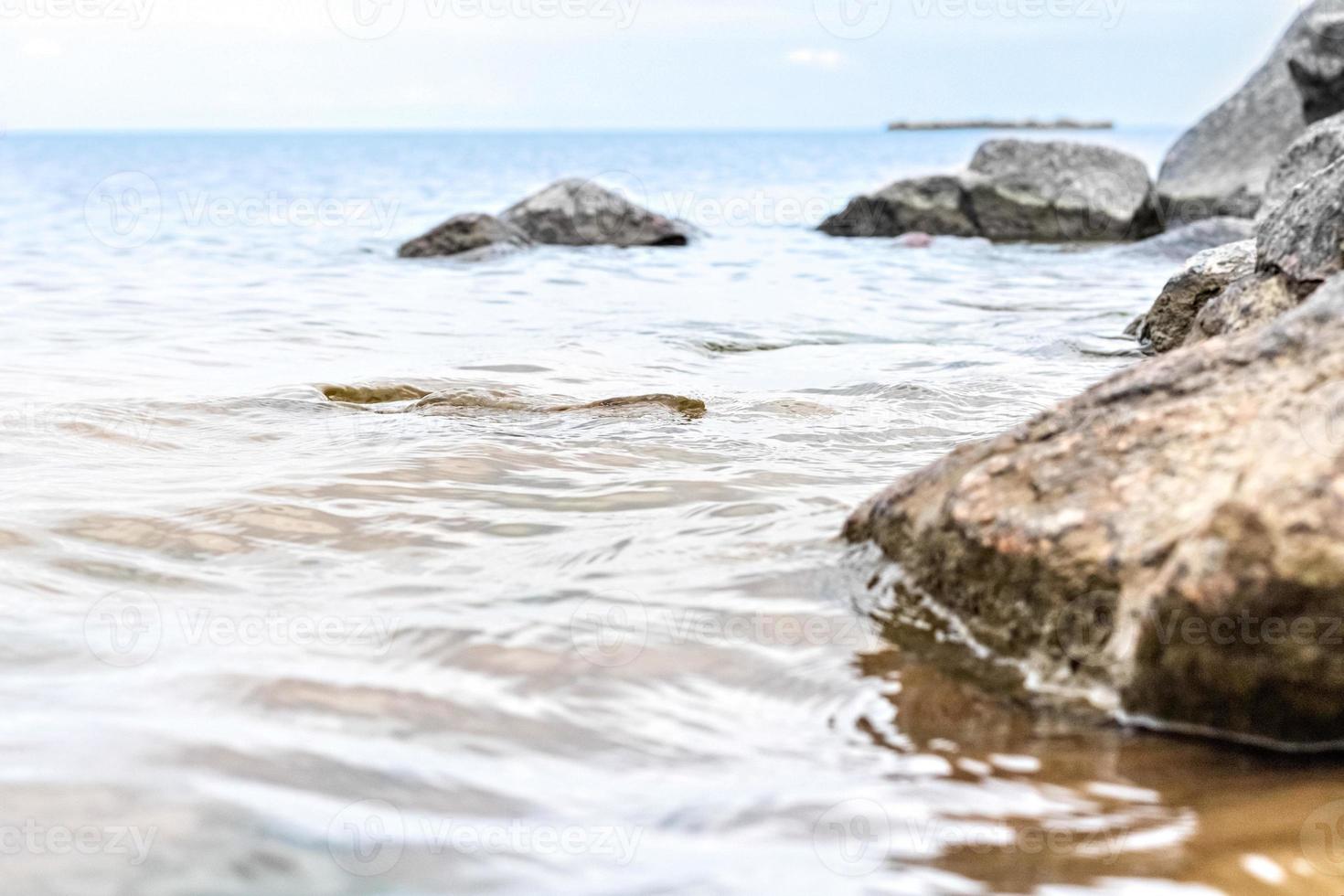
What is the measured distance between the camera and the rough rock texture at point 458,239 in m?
13.4

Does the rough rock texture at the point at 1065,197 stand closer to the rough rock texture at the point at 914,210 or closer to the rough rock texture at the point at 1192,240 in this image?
the rough rock texture at the point at 914,210

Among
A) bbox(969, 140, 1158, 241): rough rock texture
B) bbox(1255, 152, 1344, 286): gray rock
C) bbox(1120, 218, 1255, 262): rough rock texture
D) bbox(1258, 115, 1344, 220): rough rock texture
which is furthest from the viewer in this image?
bbox(969, 140, 1158, 241): rough rock texture

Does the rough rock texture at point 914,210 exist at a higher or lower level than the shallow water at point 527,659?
higher

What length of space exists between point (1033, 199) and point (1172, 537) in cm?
1407

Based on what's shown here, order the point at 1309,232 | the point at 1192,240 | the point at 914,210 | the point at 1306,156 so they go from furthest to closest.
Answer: the point at 914,210 → the point at 1192,240 → the point at 1306,156 → the point at 1309,232

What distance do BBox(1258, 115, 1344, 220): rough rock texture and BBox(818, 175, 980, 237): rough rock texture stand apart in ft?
22.7

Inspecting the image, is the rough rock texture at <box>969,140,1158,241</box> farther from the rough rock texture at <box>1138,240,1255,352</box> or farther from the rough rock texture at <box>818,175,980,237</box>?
the rough rock texture at <box>1138,240,1255,352</box>

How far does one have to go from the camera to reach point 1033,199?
15562 mm

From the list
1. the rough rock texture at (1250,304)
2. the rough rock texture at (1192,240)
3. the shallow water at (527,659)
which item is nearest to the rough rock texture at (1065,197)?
the rough rock texture at (1192,240)

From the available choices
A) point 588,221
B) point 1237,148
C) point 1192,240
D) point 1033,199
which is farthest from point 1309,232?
point 1237,148

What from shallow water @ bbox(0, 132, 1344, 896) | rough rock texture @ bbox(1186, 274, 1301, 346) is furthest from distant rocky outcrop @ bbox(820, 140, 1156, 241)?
rough rock texture @ bbox(1186, 274, 1301, 346)

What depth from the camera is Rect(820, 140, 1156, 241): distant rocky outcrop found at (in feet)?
50.3

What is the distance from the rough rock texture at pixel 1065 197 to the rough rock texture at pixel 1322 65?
96.1 inches

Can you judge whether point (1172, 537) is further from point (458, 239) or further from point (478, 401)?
point (458, 239)
